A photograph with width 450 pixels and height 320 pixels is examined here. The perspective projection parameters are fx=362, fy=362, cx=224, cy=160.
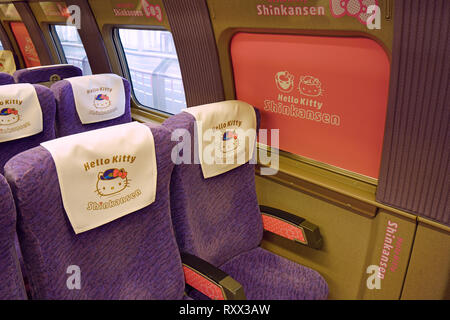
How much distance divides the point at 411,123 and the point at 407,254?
66cm

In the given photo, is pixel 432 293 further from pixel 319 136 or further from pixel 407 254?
pixel 319 136

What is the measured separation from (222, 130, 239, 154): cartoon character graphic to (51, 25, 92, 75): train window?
11.9 feet

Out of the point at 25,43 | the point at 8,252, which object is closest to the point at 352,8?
the point at 8,252

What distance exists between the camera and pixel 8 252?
108 cm

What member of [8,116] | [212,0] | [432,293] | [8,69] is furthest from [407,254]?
[8,69]

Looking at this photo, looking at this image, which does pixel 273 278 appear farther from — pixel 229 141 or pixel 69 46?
pixel 69 46

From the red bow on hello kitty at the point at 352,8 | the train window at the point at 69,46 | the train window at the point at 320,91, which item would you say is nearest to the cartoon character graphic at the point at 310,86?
the train window at the point at 320,91

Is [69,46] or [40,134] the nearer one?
[40,134]

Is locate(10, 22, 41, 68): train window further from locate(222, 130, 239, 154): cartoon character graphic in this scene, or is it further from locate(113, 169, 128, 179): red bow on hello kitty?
locate(113, 169, 128, 179): red bow on hello kitty

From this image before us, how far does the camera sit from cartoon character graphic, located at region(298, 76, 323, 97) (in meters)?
1.99

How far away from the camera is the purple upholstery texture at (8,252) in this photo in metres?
1.00

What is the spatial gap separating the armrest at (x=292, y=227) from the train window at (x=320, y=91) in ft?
1.38

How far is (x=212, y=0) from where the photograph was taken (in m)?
2.15

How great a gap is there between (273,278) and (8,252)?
1196 mm
